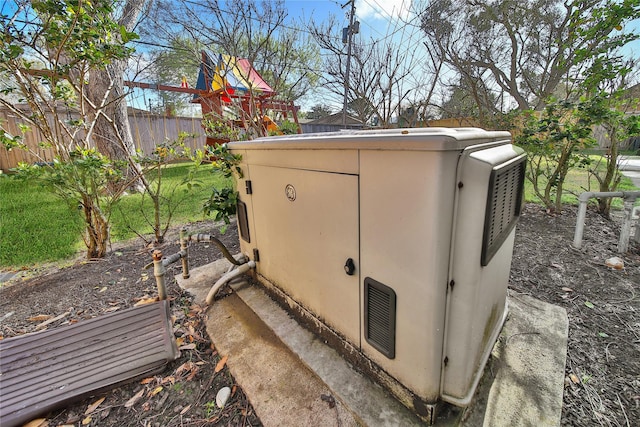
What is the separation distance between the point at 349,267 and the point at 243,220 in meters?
1.14

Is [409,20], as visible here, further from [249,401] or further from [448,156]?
[249,401]

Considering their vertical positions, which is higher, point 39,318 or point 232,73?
point 232,73

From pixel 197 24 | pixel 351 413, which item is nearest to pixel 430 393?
pixel 351 413

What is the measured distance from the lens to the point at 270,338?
5.38 ft

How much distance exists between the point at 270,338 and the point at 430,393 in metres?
0.95

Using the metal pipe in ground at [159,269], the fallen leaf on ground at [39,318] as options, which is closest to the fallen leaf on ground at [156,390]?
the metal pipe in ground at [159,269]

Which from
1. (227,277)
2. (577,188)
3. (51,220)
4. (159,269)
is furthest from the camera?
(577,188)

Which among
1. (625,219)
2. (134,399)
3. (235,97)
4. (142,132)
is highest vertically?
(235,97)

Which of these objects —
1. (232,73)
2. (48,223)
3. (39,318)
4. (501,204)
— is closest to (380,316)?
(501,204)

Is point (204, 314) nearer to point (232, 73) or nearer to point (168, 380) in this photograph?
point (168, 380)

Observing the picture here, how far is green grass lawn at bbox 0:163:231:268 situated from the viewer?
9.69ft

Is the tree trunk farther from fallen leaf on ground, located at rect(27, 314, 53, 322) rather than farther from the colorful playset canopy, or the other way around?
fallen leaf on ground, located at rect(27, 314, 53, 322)

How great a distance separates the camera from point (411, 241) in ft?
3.09

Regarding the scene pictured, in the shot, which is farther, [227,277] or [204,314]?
[227,277]
